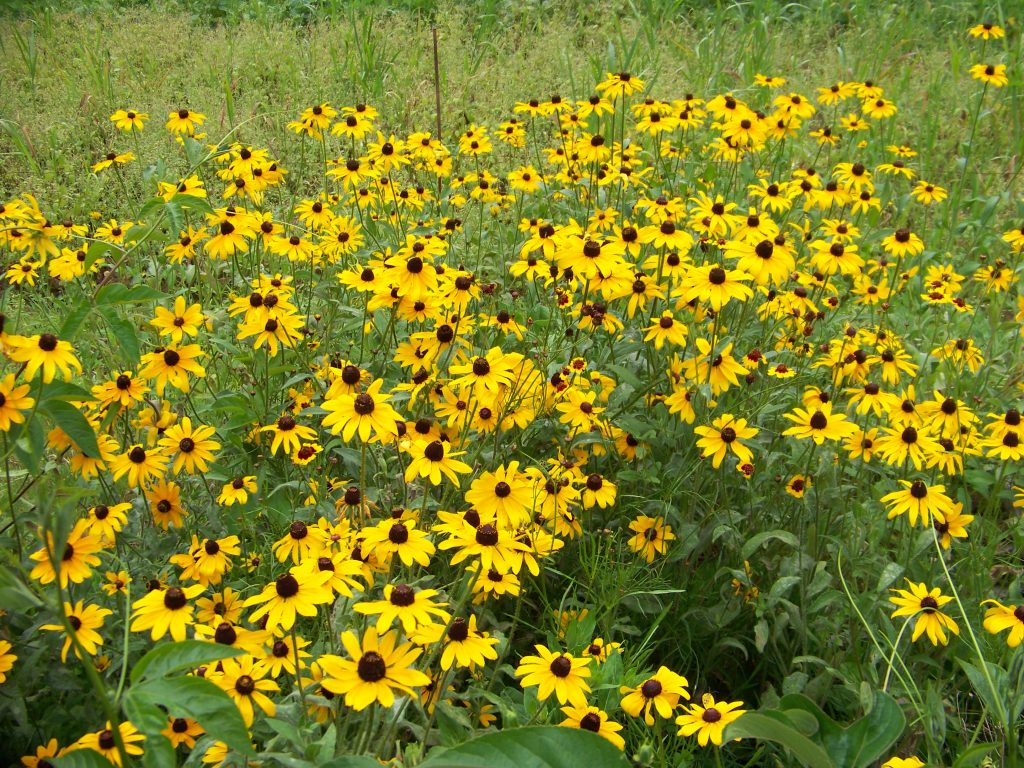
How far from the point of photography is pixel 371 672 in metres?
1.23

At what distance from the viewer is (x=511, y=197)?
11.3 ft

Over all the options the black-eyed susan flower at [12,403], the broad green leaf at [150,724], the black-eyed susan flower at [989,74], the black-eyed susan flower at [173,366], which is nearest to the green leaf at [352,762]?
the broad green leaf at [150,724]

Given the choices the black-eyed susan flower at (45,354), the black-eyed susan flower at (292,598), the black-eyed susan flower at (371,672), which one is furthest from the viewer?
the black-eyed susan flower at (45,354)

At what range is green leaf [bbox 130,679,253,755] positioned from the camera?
1.01 m

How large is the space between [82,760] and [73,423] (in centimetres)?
59

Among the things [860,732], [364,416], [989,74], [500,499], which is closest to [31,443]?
[364,416]

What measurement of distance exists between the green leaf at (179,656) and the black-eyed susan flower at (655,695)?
0.73 meters

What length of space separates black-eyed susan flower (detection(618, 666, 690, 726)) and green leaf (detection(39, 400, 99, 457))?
973mm

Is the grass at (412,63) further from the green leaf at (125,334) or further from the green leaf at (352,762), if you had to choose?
the green leaf at (352,762)

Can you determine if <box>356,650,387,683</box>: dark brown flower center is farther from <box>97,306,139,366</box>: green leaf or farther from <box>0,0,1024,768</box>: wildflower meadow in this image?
<box>97,306,139,366</box>: green leaf

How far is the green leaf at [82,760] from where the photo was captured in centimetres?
113

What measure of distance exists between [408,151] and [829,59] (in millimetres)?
3579

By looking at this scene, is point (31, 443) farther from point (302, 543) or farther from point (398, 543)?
point (398, 543)

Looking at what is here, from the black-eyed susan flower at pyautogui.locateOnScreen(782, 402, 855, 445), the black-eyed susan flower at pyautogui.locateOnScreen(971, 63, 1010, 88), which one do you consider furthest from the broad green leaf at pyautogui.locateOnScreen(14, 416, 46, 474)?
the black-eyed susan flower at pyautogui.locateOnScreen(971, 63, 1010, 88)
